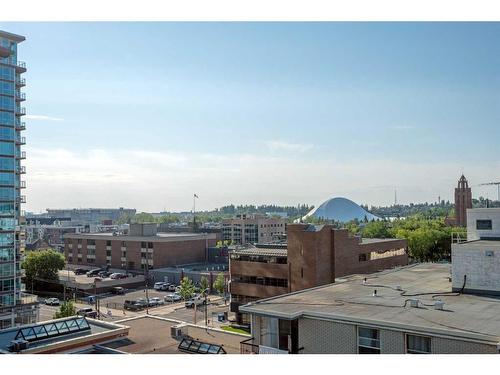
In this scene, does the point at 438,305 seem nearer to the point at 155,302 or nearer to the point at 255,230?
the point at 155,302

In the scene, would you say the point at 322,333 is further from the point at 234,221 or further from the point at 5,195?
the point at 234,221

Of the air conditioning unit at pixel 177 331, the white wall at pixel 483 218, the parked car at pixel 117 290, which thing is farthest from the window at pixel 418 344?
the parked car at pixel 117 290

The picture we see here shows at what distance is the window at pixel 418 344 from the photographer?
10.4 metres

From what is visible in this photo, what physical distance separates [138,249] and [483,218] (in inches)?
1710

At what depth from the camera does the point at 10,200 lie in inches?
1266

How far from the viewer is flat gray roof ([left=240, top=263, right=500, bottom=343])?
34.5 feet

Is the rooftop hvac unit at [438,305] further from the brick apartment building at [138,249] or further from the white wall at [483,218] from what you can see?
the brick apartment building at [138,249]

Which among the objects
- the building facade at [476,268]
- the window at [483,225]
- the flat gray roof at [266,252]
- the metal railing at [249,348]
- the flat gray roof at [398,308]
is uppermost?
the window at [483,225]

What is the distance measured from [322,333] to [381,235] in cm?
6104

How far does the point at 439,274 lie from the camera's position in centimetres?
1972

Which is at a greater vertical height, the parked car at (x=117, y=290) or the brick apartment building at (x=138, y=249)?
the brick apartment building at (x=138, y=249)

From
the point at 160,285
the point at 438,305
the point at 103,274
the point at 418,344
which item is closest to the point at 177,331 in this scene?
the point at 438,305

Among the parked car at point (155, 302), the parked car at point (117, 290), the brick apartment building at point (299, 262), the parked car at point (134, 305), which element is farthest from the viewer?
the parked car at point (117, 290)

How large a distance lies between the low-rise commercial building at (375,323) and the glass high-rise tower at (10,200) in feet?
76.4
